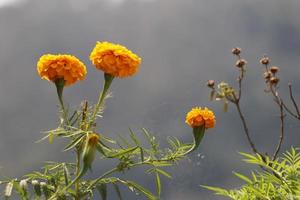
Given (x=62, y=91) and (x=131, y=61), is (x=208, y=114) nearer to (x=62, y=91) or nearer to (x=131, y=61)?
(x=131, y=61)

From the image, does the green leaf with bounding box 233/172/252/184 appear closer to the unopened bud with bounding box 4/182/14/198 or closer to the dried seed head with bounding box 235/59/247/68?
the unopened bud with bounding box 4/182/14/198

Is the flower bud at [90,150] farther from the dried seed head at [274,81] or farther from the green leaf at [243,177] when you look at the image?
the dried seed head at [274,81]

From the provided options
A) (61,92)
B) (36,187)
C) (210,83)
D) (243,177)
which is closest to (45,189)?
(36,187)

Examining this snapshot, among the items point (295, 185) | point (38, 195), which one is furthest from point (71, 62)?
point (295, 185)

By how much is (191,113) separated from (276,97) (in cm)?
180

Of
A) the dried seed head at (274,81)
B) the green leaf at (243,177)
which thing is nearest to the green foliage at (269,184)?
the green leaf at (243,177)

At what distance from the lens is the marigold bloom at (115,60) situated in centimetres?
257

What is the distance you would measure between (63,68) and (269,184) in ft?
3.41

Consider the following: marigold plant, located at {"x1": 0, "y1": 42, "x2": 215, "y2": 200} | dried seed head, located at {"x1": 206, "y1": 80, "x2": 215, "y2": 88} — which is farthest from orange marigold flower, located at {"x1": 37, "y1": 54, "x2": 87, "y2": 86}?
dried seed head, located at {"x1": 206, "y1": 80, "x2": 215, "y2": 88}

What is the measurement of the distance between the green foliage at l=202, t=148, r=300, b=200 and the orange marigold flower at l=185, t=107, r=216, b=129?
49cm

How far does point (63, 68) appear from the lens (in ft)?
8.56

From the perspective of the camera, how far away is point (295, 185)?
2.21 meters

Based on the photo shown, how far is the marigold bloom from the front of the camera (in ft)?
8.43

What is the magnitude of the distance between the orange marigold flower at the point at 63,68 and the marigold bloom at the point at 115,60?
0.27 feet
